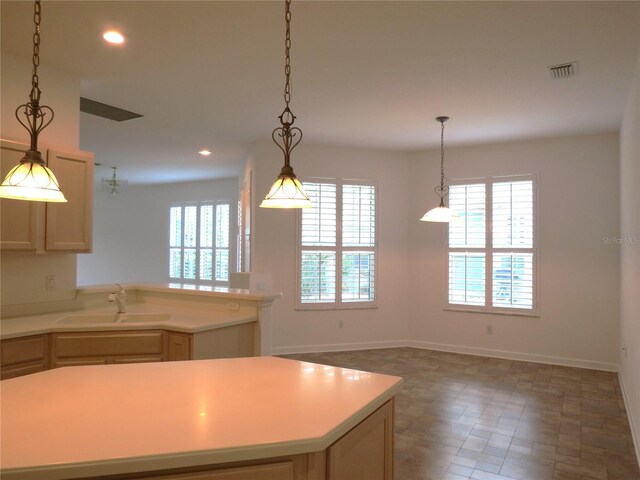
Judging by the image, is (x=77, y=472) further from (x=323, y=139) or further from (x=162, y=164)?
(x=162, y=164)

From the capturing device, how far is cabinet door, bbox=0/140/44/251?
298 cm

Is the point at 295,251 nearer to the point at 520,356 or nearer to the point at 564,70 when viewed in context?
the point at 520,356

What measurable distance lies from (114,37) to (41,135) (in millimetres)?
1067

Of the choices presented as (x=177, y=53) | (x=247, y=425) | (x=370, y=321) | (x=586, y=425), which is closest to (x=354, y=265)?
(x=370, y=321)

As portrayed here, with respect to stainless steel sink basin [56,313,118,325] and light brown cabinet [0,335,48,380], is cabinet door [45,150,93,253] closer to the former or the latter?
stainless steel sink basin [56,313,118,325]

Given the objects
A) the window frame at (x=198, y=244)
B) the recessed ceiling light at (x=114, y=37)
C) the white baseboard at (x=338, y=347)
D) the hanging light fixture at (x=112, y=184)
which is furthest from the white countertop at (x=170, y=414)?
the window frame at (x=198, y=244)

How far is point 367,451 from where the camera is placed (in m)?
1.61

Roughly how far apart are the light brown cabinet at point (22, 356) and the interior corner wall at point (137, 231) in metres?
6.44

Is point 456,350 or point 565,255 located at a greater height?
point 565,255

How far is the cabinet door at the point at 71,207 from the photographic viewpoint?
326cm

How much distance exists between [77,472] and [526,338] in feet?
18.5

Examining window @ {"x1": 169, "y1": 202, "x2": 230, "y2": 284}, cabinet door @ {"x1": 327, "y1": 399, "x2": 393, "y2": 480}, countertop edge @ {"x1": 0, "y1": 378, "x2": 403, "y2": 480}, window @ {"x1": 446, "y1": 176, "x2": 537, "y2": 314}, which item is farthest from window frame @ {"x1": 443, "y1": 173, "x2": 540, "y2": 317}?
countertop edge @ {"x1": 0, "y1": 378, "x2": 403, "y2": 480}

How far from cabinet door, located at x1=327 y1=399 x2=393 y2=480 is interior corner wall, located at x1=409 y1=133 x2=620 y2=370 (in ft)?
14.9

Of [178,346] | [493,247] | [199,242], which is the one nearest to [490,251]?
[493,247]
